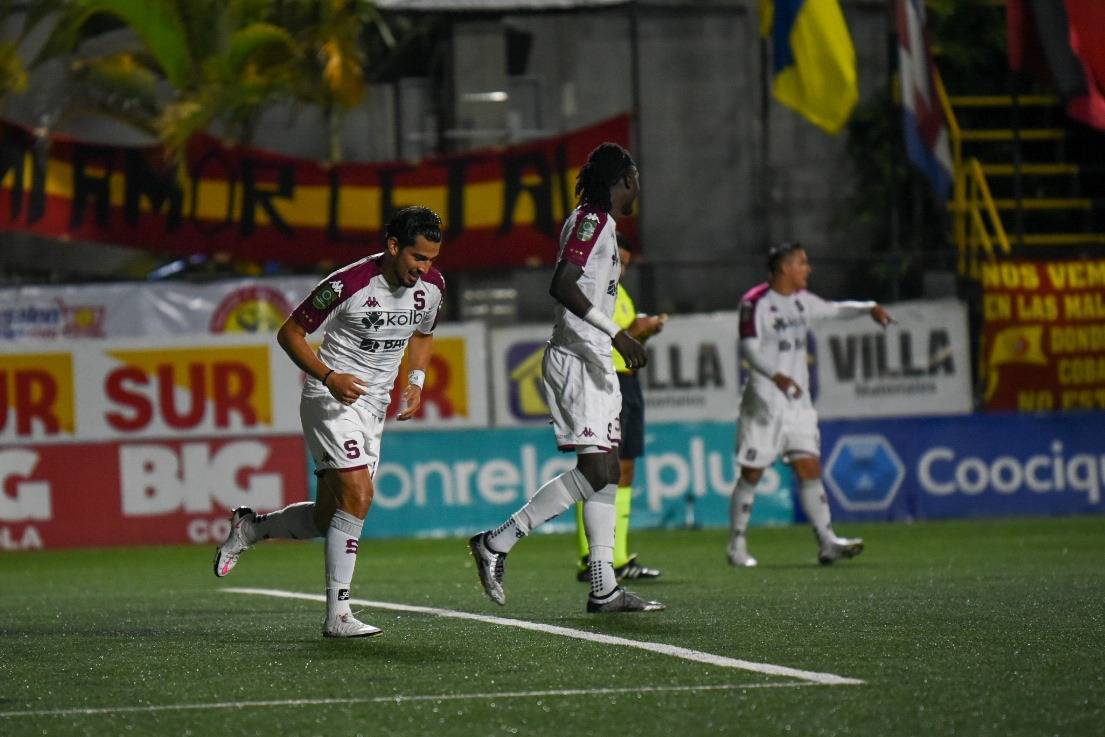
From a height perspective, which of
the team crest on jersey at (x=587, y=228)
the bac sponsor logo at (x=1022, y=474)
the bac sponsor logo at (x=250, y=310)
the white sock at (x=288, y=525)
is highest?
the team crest on jersey at (x=587, y=228)

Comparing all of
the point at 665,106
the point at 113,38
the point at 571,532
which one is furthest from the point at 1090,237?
the point at 113,38

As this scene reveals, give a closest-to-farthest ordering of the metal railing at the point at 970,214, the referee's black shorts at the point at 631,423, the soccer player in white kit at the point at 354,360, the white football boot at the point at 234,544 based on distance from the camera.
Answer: the soccer player in white kit at the point at 354,360 < the white football boot at the point at 234,544 < the referee's black shorts at the point at 631,423 < the metal railing at the point at 970,214

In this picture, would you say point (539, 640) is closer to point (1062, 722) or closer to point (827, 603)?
point (827, 603)

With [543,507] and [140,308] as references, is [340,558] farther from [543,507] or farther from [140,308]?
[140,308]

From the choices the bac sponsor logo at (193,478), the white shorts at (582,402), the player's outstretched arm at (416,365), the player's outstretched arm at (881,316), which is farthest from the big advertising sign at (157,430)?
the white shorts at (582,402)

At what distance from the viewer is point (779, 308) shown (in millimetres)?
12656

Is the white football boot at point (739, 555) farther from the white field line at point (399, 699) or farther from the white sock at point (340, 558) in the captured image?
the white field line at point (399, 699)

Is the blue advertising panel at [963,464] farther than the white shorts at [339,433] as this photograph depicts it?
Yes

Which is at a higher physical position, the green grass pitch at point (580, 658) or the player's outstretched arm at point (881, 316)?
the player's outstretched arm at point (881, 316)

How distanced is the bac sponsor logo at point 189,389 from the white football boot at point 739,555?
6875 millimetres

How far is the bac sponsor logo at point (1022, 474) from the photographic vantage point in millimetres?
18125

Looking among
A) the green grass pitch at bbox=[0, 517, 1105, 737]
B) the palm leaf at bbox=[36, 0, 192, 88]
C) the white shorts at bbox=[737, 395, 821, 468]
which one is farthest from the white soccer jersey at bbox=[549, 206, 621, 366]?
the palm leaf at bbox=[36, 0, 192, 88]

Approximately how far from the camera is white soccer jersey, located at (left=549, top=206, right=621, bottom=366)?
861 centimetres

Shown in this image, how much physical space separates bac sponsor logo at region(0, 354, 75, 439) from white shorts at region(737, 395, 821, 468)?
805cm
